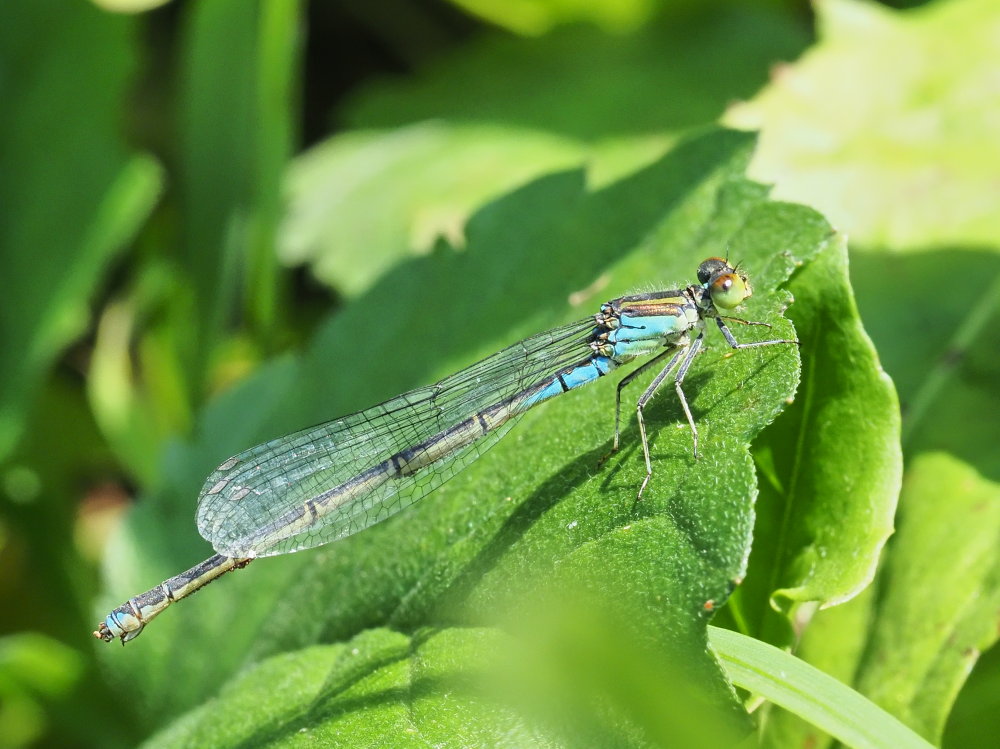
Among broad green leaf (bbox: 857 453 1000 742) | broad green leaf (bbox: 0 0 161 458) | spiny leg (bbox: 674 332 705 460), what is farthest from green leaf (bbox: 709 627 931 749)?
broad green leaf (bbox: 0 0 161 458)

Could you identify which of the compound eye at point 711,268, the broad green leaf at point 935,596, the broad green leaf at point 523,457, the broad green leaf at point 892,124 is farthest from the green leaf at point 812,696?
the broad green leaf at point 892,124

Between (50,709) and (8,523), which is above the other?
(8,523)

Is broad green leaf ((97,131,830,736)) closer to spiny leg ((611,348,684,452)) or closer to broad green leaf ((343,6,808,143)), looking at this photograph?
spiny leg ((611,348,684,452))

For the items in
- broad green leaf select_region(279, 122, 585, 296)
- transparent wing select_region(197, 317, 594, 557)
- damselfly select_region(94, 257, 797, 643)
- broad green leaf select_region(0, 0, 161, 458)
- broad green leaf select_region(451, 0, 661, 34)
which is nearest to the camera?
damselfly select_region(94, 257, 797, 643)

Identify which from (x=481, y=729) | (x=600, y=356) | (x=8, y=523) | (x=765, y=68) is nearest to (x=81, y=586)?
(x=8, y=523)

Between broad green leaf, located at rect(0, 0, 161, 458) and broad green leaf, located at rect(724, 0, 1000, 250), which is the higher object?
broad green leaf, located at rect(0, 0, 161, 458)

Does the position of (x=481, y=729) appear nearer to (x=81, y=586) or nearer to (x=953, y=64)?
(x=81, y=586)

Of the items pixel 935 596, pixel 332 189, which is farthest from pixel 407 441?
pixel 332 189
